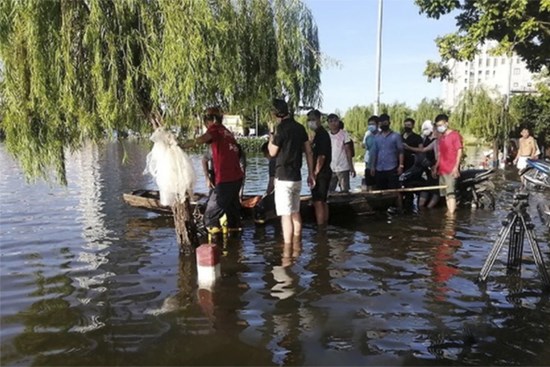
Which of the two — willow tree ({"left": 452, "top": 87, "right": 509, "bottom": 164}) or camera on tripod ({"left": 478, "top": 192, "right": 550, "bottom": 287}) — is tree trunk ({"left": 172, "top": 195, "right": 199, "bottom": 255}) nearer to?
camera on tripod ({"left": 478, "top": 192, "right": 550, "bottom": 287})

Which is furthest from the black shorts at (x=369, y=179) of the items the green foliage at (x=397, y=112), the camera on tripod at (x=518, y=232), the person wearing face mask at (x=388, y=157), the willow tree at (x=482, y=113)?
the green foliage at (x=397, y=112)

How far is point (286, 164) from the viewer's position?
7547 millimetres

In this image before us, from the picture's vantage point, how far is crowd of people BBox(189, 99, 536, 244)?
24.7ft

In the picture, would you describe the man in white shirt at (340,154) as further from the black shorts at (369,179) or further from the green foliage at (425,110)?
the green foliage at (425,110)

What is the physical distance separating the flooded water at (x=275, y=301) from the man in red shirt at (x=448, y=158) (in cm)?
146

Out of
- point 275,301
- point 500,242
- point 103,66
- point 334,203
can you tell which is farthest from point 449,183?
point 103,66

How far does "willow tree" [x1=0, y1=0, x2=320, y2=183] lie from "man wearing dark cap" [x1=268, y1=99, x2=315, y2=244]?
95cm

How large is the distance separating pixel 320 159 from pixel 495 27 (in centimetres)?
830

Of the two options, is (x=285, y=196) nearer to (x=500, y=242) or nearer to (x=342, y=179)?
(x=500, y=242)

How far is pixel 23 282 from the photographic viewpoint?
20.9 ft

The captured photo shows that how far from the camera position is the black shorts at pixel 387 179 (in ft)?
37.6

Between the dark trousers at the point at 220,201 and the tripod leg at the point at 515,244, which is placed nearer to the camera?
the tripod leg at the point at 515,244

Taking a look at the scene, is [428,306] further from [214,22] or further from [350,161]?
[350,161]

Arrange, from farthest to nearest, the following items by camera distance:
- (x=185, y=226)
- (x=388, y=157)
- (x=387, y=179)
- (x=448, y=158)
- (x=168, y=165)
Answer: (x=387, y=179)
(x=388, y=157)
(x=448, y=158)
(x=185, y=226)
(x=168, y=165)
